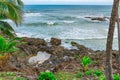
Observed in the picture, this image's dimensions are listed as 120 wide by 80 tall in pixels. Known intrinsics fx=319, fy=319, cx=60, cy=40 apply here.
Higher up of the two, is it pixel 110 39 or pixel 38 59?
pixel 110 39

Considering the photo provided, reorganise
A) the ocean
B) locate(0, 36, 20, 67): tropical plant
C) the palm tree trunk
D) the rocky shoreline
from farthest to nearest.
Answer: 1. the ocean
2. the rocky shoreline
3. locate(0, 36, 20, 67): tropical plant
4. the palm tree trunk

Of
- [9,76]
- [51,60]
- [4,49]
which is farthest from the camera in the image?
[51,60]

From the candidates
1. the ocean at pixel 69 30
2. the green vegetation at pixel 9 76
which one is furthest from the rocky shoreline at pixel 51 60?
the ocean at pixel 69 30

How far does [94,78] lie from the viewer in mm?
11336

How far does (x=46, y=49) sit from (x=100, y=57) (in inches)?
164

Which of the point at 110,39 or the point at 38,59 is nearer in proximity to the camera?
the point at 110,39

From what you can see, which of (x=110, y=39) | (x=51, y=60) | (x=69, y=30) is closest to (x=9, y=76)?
(x=110, y=39)

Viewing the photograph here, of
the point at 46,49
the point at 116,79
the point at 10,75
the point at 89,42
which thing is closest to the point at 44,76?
the point at 10,75

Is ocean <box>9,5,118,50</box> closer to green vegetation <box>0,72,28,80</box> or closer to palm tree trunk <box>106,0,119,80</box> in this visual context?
green vegetation <box>0,72,28,80</box>

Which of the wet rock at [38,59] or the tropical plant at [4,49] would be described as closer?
the tropical plant at [4,49]

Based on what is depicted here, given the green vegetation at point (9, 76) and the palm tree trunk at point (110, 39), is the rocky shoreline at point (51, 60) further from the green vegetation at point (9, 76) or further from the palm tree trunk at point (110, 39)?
the palm tree trunk at point (110, 39)

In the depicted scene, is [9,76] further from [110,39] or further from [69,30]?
[69,30]

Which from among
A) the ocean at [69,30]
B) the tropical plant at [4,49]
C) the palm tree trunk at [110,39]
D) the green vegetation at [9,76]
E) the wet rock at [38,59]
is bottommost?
the ocean at [69,30]

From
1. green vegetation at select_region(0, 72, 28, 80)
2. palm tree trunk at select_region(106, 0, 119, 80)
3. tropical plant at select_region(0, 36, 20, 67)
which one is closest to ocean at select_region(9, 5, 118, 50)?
tropical plant at select_region(0, 36, 20, 67)
